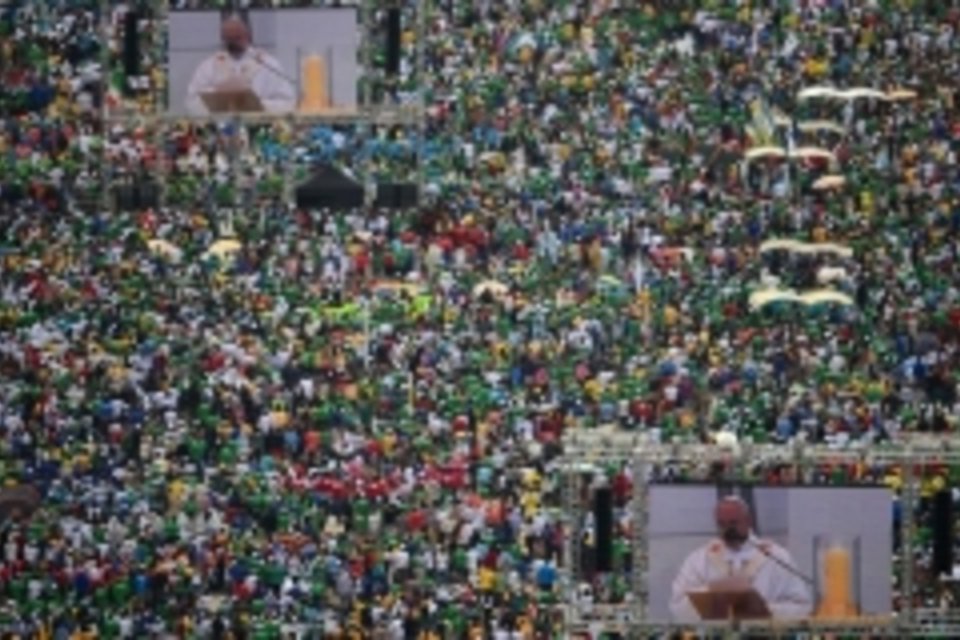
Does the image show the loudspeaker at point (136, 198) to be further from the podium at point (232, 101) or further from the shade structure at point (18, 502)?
the shade structure at point (18, 502)

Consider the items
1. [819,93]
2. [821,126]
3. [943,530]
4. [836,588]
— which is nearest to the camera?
[943,530]

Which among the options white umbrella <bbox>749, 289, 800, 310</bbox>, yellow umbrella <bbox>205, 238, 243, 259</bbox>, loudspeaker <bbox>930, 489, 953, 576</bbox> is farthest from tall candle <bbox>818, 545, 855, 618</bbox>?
yellow umbrella <bbox>205, 238, 243, 259</bbox>

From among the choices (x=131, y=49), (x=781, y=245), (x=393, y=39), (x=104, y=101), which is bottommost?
(x=781, y=245)

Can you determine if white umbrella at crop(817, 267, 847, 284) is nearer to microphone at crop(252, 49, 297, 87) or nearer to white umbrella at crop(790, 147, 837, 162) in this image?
white umbrella at crop(790, 147, 837, 162)

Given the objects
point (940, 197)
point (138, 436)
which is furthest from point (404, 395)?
point (940, 197)

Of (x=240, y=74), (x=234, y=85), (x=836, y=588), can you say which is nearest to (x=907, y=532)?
(x=836, y=588)

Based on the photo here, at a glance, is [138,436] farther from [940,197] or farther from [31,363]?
[940,197]

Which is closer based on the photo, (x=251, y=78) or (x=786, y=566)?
(x=786, y=566)

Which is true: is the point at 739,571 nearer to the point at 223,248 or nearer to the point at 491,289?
the point at 491,289
